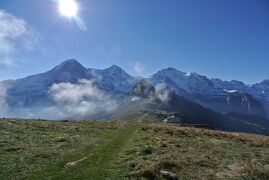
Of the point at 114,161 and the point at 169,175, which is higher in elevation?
the point at 114,161

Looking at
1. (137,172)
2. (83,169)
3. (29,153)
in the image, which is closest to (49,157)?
(29,153)

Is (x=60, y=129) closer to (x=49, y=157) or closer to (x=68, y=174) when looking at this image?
(x=49, y=157)

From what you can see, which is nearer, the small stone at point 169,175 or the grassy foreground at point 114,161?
the small stone at point 169,175

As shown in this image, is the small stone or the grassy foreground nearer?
the small stone

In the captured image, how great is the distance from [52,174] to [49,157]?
7.63m

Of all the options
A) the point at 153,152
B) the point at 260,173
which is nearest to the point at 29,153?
the point at 153,152

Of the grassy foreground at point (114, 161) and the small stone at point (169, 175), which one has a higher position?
the grassy foreground at point (114, 161)

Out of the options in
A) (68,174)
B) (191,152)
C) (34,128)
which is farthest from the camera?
Answer: (34,128)

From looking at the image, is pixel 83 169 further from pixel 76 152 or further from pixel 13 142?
pixel 13 142

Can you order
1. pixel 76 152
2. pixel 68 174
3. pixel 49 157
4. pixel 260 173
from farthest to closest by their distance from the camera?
1. pixel 76 152
2. pixel 49 157
3. pixel 260 173
4. pixel 68 174

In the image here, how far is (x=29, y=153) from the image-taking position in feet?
128

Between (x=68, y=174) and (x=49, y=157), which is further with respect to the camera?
(x=49, y=157)

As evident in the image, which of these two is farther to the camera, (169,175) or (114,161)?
(114,161)

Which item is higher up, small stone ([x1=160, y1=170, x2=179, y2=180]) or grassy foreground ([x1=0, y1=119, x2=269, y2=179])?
grassy foreground ([x1=0, y1=119, x2=269, y2=179])
